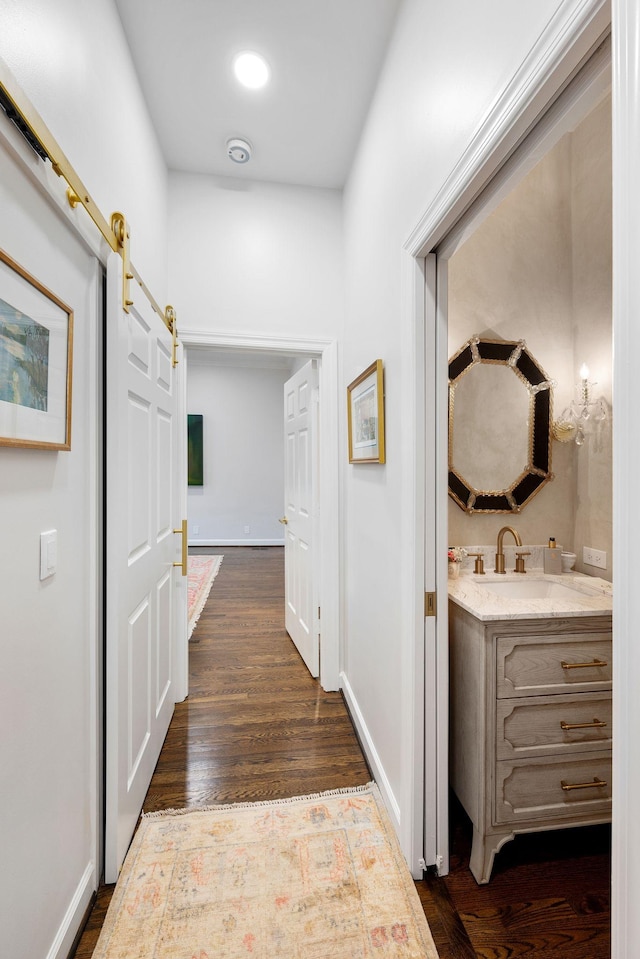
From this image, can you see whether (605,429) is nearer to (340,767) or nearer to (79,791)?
(340,767)

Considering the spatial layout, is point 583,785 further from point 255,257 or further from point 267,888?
point 255,257

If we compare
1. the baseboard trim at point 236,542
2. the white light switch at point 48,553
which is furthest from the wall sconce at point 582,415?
the baseboard trim at point 236,542

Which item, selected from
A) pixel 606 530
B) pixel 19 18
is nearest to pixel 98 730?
pixel 19 18

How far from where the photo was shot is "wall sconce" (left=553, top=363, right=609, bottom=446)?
78.2 inches

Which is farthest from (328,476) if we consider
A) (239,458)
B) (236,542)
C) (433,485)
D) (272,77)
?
(236,542)

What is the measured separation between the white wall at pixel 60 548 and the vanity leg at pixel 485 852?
1.21 meters

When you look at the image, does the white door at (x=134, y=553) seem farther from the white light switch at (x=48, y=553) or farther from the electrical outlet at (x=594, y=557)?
the electrical outlet at (x=594, y=557)

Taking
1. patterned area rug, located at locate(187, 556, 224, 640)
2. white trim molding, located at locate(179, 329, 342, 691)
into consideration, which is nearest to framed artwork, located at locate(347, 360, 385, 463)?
white trim molding, located at locate(179, 329, 342, 691)

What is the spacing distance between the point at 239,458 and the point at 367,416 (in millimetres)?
5529

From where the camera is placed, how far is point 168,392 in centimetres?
216

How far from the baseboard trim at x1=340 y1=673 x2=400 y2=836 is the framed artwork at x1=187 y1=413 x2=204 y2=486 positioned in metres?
5.11

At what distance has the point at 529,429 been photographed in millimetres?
2137

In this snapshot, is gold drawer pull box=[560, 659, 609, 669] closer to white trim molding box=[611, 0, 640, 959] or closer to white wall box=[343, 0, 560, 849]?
white wall box=[343, 0, 560, 849]

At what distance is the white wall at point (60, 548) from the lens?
92 centimetres
